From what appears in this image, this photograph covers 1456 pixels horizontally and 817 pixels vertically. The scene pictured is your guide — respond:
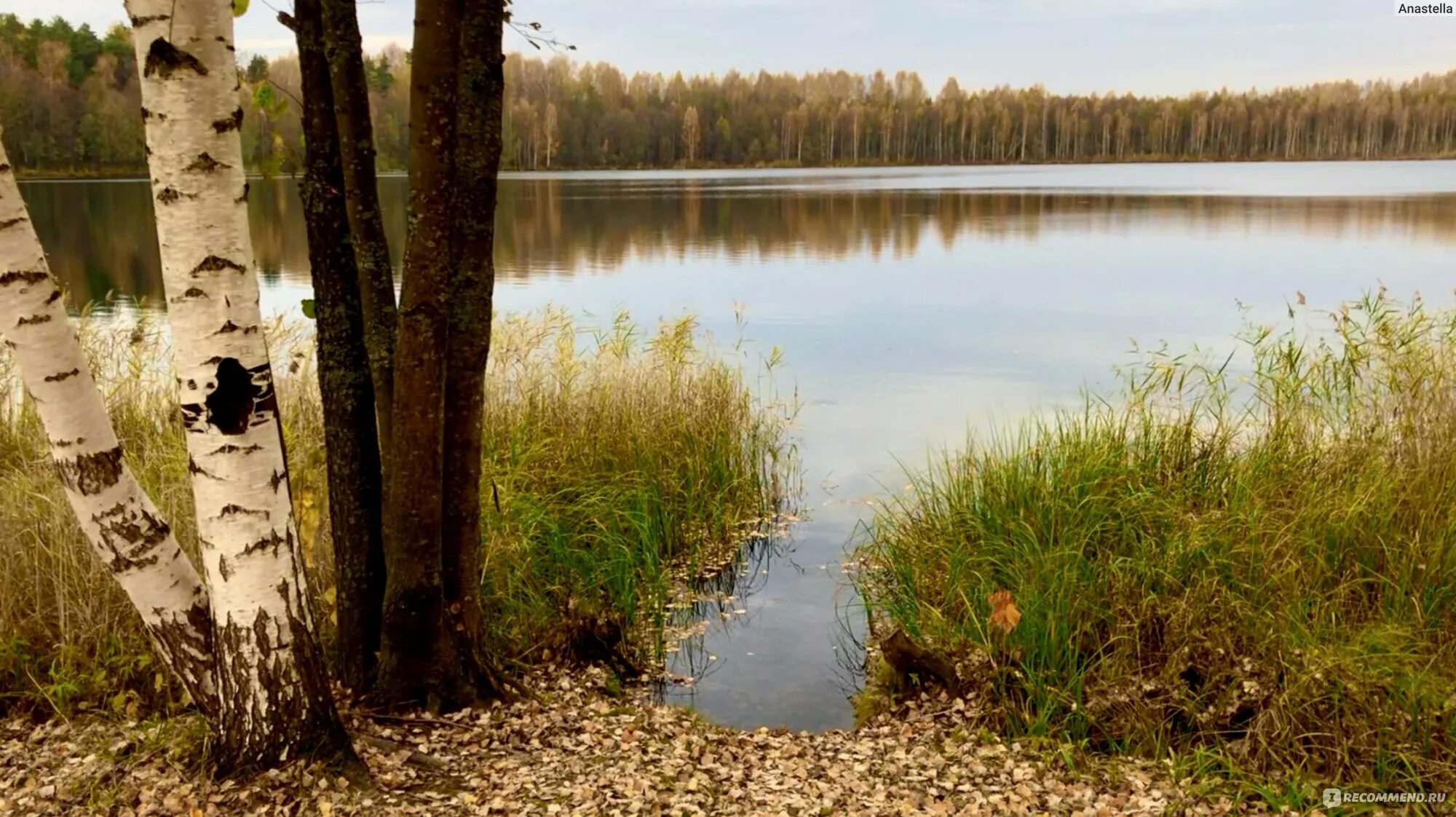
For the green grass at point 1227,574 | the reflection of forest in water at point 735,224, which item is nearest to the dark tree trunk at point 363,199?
the green grass at point 1227,574

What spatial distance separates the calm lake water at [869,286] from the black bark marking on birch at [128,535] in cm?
291

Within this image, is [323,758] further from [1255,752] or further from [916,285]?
[916,285]

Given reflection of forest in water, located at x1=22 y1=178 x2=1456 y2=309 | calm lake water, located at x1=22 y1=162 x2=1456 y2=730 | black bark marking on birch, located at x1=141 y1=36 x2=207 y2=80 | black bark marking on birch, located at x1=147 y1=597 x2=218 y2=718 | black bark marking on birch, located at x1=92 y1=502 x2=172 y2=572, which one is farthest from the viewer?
reflection of forest in water, located at x1=22 y1=178 x2=1456 y2=309

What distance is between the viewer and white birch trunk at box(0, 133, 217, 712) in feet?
10.2

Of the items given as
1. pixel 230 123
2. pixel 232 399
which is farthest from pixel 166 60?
pixel 232 399

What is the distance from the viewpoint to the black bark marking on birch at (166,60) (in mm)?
2855

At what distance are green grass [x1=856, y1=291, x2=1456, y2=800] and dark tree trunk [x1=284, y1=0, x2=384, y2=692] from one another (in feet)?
8.18

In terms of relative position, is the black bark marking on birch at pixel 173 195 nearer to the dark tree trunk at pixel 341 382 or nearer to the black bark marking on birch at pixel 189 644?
the dark tree trunk at pixel 341 382

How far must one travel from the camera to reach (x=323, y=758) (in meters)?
3.49

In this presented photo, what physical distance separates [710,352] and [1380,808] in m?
8.59

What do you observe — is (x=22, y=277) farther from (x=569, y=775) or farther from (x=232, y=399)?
(x=569, y=775)

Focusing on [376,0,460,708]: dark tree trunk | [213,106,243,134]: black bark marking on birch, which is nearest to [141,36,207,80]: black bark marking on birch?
[213,106,243,134]: black bark marking on birch

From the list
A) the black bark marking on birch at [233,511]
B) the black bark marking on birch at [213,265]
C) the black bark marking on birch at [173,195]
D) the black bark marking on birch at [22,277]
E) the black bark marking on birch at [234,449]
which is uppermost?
the black bark marking on birch at [173,195]

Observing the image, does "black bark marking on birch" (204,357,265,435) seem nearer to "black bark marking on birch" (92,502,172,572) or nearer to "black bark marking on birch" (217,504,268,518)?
"black bark marking on birch" (217,504,268,518)
